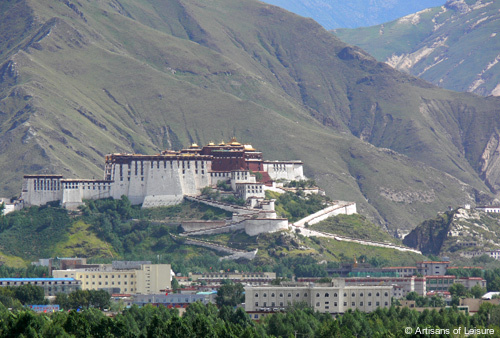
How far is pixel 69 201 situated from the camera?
7840 inches

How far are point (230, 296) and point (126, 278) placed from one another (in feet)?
80.2

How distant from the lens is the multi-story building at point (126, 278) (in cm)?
16100

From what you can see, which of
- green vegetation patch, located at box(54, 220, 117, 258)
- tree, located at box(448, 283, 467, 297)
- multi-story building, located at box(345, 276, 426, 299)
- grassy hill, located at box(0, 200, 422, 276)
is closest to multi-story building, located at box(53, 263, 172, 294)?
grassy hill, located at box(0, 200, 422, 276)

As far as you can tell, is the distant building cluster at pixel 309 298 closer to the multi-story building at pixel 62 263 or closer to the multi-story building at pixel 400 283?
the multi-story building at pixel 400 283

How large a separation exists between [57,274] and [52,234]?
28.8m

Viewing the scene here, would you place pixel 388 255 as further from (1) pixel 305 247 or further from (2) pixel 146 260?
(2) pixel 146 260

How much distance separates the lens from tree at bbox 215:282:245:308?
458 feet

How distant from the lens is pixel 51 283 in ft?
510

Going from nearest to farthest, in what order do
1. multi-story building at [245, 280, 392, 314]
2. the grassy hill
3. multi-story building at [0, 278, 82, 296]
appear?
1. multi-story building at [245, 280, 392, 314]
2. multi-story building at [0, 278, 82, 296]
3. the grassy hill

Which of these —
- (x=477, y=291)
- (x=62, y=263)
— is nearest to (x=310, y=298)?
(x=477, y=291)

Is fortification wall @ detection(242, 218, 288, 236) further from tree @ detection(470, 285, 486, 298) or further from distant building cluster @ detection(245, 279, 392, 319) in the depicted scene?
distant building cluster @ detection(245, 279, 392, 319)

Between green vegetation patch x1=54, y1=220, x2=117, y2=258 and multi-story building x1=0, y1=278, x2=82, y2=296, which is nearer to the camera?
multi-story building x1=0, y1=278, x2=82, y2=296

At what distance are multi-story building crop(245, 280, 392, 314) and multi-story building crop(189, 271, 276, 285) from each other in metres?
26.8

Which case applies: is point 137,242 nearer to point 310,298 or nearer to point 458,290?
point 458,290
